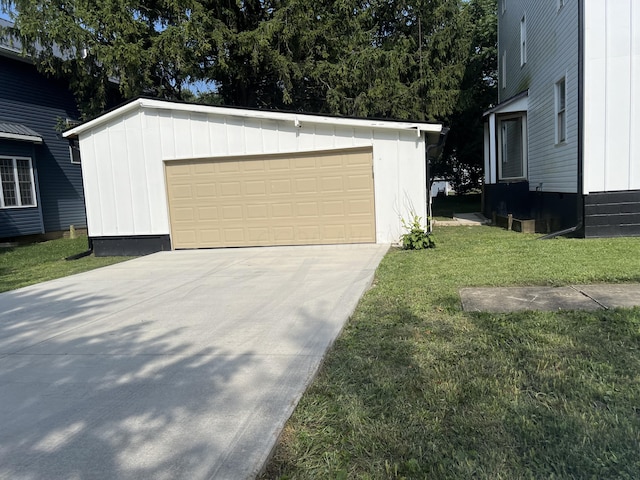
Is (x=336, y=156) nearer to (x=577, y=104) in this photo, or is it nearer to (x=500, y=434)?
(x=577, y=104)

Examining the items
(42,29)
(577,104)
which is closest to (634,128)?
(577,104)

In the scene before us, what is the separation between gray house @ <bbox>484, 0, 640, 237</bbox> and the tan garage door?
13.7 ft

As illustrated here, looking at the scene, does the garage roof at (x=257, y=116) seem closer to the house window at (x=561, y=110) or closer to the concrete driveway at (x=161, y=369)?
the house window at (x=561, y=110)

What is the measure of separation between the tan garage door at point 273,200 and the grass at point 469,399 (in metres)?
5.25

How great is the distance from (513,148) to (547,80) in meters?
5.20

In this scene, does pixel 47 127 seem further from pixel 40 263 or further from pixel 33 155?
pixel 40 263

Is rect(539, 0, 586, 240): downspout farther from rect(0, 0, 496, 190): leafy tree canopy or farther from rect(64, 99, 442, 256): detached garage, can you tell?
rect(0, 0, 496, 190): leafy tree canopy

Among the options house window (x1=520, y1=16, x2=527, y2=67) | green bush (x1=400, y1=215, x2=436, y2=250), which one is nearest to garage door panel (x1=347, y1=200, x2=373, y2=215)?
green bush (x1=400, y1=215, x2=436, y2=250)

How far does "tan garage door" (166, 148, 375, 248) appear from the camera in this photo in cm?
1022

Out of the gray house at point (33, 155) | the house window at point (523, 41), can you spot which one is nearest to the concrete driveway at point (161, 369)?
the gray house at point (33, 155)

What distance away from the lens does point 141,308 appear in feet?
18.8

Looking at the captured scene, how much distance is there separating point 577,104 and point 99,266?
10.2 m

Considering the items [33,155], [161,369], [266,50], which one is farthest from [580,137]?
[33,155]

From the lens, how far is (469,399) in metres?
2.89
